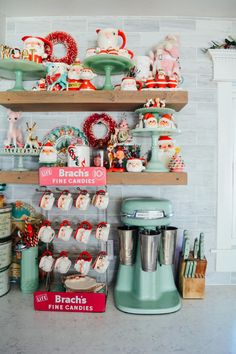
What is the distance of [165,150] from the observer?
1.80 m

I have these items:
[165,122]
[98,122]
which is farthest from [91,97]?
[165,122]

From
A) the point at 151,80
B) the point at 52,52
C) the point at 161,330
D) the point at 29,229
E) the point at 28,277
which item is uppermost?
the point at 52,52

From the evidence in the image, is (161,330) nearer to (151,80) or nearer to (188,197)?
(188,197)

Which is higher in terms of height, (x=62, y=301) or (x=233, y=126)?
(x=233, y=126)

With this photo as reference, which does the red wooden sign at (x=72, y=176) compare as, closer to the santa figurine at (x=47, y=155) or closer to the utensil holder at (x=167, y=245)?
the santa figurine at (x=47, y=155)

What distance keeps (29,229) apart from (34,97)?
2.30ft

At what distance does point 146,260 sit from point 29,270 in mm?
655

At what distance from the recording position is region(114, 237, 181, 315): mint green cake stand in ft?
5.13

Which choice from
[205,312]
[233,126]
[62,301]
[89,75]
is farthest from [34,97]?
[205,312]

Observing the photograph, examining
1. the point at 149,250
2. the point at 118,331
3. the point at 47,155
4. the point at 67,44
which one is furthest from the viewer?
the point at 67,44

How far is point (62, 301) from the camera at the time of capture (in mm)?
1580

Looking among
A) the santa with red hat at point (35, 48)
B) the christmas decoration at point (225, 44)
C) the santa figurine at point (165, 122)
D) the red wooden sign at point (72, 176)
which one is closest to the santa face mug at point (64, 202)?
the red wooden sign at point (72, 176)

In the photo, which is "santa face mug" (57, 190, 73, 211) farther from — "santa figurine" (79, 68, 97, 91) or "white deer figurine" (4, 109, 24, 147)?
"santa figurine" (79, 68, 97, 91)

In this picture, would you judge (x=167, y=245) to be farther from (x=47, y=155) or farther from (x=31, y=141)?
(x=31, y=141)
